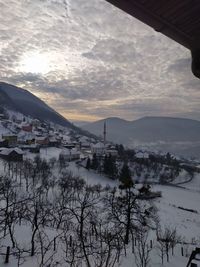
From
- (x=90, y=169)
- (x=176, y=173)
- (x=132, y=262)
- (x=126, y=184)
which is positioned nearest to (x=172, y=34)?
(x=132, y=262)

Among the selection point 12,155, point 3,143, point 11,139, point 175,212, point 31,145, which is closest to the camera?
point 175,212

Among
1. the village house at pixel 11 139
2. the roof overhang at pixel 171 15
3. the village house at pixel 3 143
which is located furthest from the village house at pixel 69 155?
the roof overhang at pixel 171 15

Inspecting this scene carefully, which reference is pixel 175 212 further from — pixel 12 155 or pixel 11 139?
pixel 11 139

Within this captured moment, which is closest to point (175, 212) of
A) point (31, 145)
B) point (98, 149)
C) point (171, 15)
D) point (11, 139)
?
point (171, 15)

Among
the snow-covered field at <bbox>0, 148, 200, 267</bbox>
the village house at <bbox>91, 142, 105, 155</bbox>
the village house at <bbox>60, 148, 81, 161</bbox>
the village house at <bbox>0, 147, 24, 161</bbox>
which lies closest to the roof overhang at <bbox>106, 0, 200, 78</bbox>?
the snow-covered field at <bbox>0, 148, 200, 267</bbox>

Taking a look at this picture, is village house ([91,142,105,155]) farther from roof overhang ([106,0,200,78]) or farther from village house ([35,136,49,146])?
roof overhang ([106,0,200,78])

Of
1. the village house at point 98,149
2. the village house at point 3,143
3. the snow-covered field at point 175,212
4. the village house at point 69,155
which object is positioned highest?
the village house at point 3,143

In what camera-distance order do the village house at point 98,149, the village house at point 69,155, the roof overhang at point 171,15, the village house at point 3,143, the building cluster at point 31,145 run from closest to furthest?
the roof overhang at point 171,15, the building cluster at point 31,145, the village house at point 69,155, the village house at point 3,143, the village house at point 98,149

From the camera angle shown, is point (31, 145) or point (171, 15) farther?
point (31, 145)

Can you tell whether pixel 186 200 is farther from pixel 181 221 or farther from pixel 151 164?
pixel 151 164

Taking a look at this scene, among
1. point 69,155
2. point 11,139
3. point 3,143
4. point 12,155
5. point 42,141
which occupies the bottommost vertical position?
point 69,155

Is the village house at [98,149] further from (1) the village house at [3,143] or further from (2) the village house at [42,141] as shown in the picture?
(1) the village house at [3,143]
